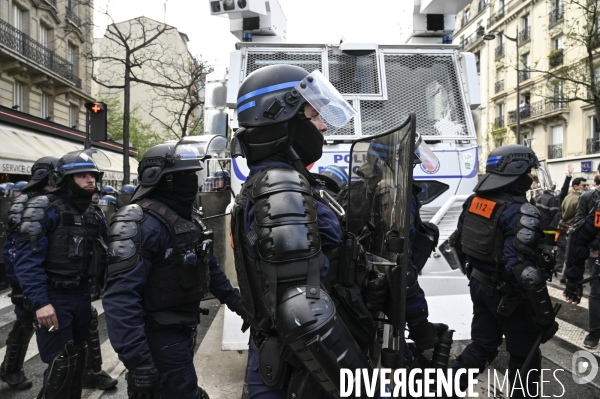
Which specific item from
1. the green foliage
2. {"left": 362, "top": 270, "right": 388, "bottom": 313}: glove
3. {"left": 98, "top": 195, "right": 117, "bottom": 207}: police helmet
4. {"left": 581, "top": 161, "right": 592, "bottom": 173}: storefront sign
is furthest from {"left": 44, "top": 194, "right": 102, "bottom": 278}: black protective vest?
the green foliage

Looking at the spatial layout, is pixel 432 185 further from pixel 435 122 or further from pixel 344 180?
pixel 344 180

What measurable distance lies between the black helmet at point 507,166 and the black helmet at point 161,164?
2215 millimetres

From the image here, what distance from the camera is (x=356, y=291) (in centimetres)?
200

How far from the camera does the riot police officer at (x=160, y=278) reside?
2.56 meters

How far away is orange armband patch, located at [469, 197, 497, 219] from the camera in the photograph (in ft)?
12.5

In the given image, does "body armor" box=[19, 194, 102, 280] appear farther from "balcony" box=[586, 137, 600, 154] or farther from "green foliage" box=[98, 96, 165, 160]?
"balcony" box=[586, 137, 600, 154]

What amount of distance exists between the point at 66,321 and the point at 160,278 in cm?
126

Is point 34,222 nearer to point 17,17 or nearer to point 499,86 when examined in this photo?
point 17,17

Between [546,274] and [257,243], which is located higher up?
[257,243]

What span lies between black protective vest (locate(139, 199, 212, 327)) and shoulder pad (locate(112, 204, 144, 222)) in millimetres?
64

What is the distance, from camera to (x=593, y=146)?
27.8 metres

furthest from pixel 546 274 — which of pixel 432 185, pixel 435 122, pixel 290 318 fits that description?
pixel 290 318

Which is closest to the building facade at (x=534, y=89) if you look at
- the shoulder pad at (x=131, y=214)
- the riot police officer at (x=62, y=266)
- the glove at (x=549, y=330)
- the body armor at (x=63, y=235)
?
the glove at (x=549, y=330)

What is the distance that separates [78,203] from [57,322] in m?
0.96
